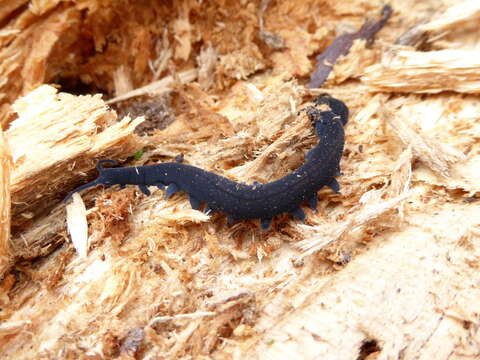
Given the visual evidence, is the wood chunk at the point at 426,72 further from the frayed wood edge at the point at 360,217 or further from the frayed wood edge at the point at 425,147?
the frayed wood edge at the point at 360,217

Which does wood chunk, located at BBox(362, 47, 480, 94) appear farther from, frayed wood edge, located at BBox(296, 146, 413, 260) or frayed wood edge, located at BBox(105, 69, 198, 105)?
frayed wood edge, located at BBox(105, 69, 198, 105)

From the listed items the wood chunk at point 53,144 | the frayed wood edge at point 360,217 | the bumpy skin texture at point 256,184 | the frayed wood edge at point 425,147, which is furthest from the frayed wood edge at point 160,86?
the frayed wood edge at point 360,217

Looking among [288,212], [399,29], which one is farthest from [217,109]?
[399,29]

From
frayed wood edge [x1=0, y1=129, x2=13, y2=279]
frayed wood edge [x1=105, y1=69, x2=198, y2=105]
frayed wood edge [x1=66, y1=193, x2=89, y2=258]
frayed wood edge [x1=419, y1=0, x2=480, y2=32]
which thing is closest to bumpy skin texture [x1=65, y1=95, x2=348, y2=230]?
frayed wood edge [x1=66, y1=193, x2=89, y2=258]

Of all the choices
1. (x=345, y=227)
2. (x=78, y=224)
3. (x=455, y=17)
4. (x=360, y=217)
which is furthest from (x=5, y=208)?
(x=455, y=17)

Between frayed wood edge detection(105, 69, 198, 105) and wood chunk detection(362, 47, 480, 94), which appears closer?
wood chunk detection(362, 47, 480, 94)
